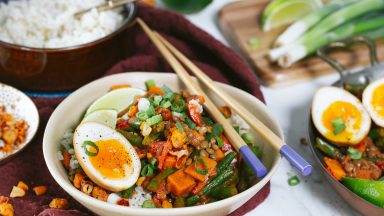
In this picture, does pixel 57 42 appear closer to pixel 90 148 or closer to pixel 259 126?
pixel 90 148

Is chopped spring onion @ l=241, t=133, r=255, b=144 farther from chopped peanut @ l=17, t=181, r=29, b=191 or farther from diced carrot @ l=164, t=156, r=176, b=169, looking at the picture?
chopped peanut @ l=17, t=181, r=29, b=191

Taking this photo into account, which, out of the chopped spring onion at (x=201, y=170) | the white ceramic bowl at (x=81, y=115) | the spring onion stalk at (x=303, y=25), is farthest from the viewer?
the spring onion stalk at (x=303, y=25)

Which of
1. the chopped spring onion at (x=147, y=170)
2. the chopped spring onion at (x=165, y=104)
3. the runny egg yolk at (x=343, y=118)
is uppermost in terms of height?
the chopped spring onion at (x=165, y=104)

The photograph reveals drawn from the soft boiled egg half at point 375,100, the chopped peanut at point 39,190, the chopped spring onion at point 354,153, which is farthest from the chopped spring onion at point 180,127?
the soft boiled egg half at point 375,100

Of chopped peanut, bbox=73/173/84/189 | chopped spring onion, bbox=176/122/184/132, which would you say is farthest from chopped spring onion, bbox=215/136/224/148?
chopped peanut, bbox=73/173/84/189

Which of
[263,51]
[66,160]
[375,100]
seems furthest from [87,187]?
[263,51]

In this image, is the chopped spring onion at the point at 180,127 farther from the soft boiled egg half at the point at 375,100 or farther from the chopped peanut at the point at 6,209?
the soft boiled egg half at the point at 375,100

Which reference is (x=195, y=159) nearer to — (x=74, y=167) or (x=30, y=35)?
(x=74, y=167)
